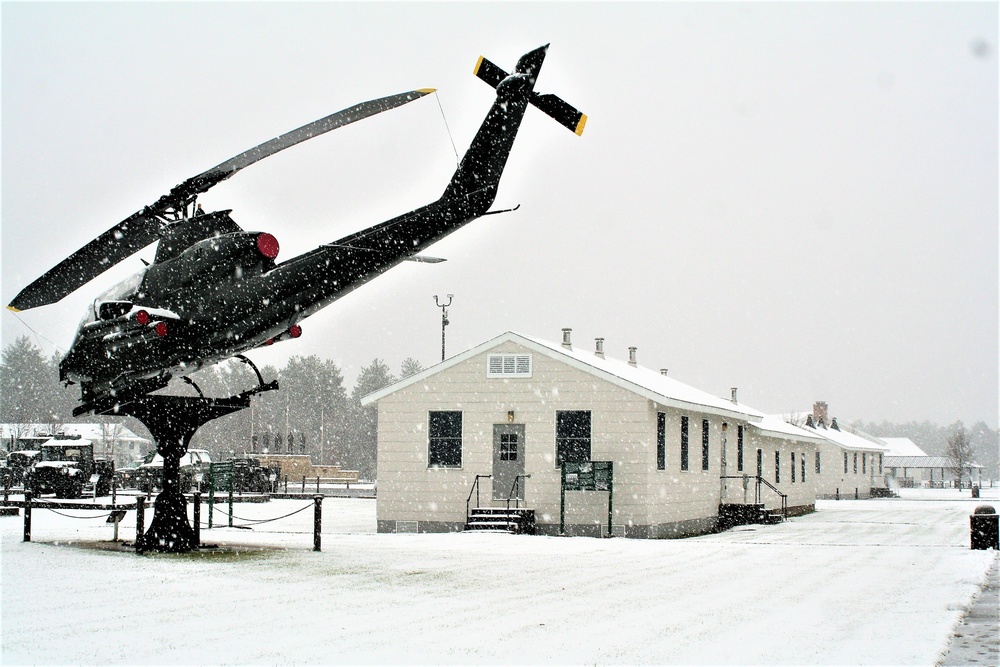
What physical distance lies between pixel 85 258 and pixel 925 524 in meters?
23.3

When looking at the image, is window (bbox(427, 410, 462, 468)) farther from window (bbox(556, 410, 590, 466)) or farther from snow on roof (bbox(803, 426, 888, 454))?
snow on roof (bbox(803, 426, 888, 454))

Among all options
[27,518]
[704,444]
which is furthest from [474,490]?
[27,518]

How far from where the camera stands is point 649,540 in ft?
67.0

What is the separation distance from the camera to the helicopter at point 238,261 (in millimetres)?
13531

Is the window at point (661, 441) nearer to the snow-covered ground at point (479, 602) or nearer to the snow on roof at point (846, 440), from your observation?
the snow-covered ground at point (479, 602)

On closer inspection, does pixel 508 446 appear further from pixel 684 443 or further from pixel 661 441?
pixel 684 443

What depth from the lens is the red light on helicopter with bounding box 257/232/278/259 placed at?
46.3 ft

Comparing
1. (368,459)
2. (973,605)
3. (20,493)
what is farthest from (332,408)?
(973,605)

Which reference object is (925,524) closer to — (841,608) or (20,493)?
(841,608)

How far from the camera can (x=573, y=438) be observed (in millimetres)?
21625

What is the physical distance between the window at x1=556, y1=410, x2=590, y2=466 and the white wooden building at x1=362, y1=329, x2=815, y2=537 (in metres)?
0.02

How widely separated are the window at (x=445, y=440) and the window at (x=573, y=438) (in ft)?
7.36

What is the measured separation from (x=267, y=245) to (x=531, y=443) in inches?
366

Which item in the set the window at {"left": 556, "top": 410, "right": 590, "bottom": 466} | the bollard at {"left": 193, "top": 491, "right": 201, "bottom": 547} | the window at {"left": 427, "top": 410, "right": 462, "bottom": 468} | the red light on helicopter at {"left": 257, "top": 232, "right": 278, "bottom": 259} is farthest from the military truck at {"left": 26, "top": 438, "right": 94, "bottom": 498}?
the red light on helicopter at {"left": 257, "top": 232, "right": 278, "bottom": 259}
